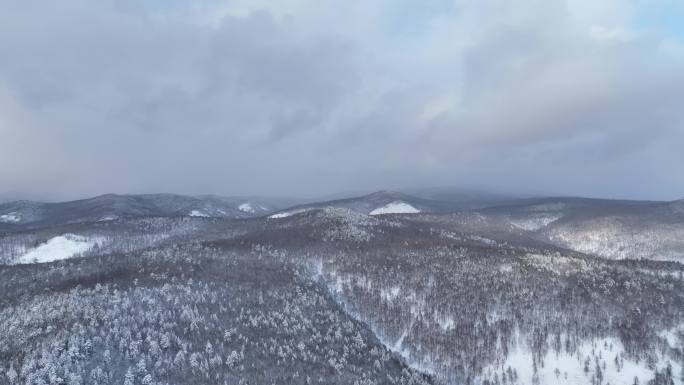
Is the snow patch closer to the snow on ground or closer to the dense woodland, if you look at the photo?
the snow on ground

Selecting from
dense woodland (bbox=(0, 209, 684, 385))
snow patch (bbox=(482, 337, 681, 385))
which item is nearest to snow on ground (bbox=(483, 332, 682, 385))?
snow patch (bbox=(482, 337, 681, 385))

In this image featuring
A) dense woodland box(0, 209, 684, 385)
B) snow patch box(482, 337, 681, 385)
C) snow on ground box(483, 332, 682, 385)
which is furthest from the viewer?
snow patch box(482, 337, 681, 385)

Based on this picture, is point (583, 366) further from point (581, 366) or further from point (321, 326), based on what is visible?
point (321, 326)

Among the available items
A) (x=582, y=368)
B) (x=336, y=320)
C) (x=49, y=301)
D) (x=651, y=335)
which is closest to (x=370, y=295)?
(x=336, y=320)

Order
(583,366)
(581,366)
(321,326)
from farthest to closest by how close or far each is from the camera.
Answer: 1. (321,326)
2. (581,366)
3. (583,366)

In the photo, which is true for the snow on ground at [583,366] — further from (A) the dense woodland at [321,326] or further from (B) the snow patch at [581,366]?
(A) the dense woodland at [321,326]

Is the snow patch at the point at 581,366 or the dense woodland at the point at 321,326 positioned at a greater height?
the dense woodland at the point at 321,326

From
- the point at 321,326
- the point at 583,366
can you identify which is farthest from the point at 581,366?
the point at 321,326

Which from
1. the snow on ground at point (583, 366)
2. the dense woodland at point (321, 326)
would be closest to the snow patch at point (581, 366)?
the snow on ground at point (583, 366)
